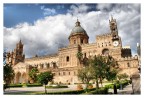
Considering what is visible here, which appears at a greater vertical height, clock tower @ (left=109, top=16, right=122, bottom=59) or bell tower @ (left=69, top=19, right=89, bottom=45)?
bell tower @ (left=69, top=19, right=89, bottom=45)

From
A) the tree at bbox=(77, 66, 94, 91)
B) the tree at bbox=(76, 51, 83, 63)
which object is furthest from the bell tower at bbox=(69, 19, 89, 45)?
the tree at bbox=(77, 66, 94, 91)

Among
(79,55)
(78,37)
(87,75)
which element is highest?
(78,37)

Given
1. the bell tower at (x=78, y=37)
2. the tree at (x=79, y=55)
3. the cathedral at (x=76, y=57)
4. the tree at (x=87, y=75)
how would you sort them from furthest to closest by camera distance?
the bell tower at (x=78, y=37), the tree at (x=79, y=55), the cathedral at (x=76, y=57), the tree at (x=87, y=75)

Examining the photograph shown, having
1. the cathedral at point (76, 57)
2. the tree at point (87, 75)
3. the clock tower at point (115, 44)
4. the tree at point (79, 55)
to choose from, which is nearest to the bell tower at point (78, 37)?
the cathedral at point (76, 57)

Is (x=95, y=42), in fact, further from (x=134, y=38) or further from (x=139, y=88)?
(x=139, y=88)

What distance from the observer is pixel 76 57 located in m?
46.7

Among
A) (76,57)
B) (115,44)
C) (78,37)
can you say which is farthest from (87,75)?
(78,37)

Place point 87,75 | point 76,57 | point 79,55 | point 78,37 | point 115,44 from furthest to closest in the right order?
point 78,37 < point 76,57 < point 79,55 < point 115,44 < point 87,75

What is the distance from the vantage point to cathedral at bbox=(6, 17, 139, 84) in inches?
1582

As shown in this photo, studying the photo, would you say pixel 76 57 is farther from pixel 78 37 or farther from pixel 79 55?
pixel 78 37

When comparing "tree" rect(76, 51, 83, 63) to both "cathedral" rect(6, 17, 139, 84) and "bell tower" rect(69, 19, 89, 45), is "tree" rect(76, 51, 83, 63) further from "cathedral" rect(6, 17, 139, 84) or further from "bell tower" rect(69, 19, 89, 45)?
"bell tower" rect(69, 19, 89, 45)

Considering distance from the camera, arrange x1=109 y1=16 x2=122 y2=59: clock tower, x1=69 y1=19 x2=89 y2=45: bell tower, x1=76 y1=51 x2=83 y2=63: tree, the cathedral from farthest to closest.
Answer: x1=69 y1=19 x2=89 y2=45: bell tower
x1=76 y1=51 x2=83 y2=63: tree
x1=109 y1=16 x2=122 y2=59: clock tower
the cathedral

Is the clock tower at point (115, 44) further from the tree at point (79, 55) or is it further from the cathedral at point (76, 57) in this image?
the tree at point (79, 55)

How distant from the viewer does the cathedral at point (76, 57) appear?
132ft
